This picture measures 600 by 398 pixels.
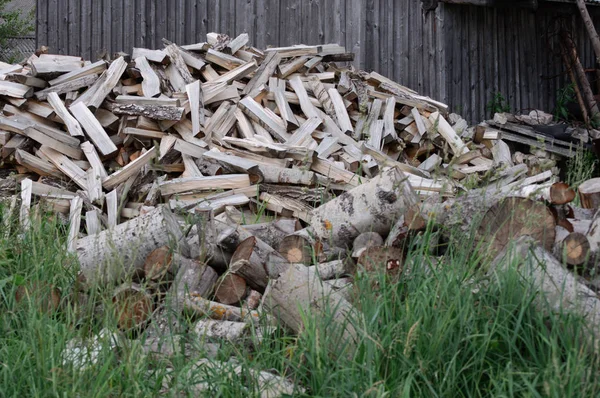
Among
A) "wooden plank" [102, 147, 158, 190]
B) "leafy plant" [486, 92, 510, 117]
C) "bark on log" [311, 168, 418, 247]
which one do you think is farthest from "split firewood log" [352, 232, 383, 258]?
"leafy plant" [486, 92, 510, 117]

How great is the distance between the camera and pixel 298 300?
10.8ft

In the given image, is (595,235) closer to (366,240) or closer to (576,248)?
(576,248)

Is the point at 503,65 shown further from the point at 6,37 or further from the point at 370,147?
the point at 6,37

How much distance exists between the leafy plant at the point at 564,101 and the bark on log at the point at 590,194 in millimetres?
8083

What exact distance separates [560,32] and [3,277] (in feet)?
35.0

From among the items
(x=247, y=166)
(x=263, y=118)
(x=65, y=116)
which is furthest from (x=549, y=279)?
(x=65, y=116)

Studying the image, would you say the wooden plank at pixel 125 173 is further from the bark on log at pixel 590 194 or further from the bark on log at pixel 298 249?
the bark on log at pixel 590 194

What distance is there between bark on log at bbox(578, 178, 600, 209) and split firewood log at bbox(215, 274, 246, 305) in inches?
85.2

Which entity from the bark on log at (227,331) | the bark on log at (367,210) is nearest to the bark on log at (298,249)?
the bark on log at (367,210)

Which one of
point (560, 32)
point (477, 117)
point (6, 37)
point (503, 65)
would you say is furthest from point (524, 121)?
point (6, 37)

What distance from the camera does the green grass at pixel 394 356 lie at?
268cm

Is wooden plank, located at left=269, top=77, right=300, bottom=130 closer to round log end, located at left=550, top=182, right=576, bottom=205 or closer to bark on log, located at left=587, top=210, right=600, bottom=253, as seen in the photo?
round log end, located at left=550, top=182, right=576, bottom=205

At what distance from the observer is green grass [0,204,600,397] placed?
268 centimetres

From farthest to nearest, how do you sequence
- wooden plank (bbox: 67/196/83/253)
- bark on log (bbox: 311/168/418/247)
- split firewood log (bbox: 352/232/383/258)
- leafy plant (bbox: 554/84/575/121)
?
leafy plant (bbox: 554/84/575/121)
wooden plank (bbox: 67/196/83/253)
bark on log (bbox: 311/168/418/247)
split firewood log (bbox: 352/232/383/258)
